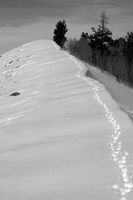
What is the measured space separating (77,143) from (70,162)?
907mm

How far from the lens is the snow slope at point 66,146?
458 cm

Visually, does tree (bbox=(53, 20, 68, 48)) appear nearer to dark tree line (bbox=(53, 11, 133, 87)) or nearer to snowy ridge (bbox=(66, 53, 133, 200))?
dark tree line (bbox=(53, 11, 133, 87))

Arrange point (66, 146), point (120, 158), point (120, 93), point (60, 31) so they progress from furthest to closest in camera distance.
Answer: point (60, 31) → point (120, 93) → point (66, 146) → point (120, 158)

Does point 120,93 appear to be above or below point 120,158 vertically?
below

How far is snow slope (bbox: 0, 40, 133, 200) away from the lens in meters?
4.58

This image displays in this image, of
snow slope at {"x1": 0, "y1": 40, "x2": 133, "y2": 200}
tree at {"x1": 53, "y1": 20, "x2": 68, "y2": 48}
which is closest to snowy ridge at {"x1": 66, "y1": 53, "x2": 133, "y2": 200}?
snow slope at {"x1": 0, "y1": 40, "x2": 133, "y2": 200}

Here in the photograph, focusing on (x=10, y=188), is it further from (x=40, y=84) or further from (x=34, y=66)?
(x=34, y=66)

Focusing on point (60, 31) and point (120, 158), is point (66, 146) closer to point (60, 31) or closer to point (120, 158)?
point (120, 158)

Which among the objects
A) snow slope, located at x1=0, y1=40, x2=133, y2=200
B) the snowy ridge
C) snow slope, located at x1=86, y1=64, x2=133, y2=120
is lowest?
snow slope, located at x1=86, y1=64, x2=133, y2=120

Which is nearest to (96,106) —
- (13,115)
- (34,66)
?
(13,115)

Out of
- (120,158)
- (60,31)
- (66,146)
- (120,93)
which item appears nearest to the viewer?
(120,158)

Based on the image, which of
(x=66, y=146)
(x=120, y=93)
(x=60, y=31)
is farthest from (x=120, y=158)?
(x=60, y=31)

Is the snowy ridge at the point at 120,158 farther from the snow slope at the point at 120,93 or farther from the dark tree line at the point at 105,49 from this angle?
the dark tree line at the point at 105,49

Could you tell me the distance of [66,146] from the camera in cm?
625
